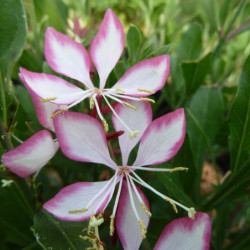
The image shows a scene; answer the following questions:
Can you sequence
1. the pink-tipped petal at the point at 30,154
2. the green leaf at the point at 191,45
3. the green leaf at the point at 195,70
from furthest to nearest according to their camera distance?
the green leaf at the point at 191,45 → the green leaf at the point at 195,70 → the pink-tipped petal at the point at 30,154

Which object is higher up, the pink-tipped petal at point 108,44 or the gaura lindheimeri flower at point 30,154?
the pink-tipped petal at point 108,44

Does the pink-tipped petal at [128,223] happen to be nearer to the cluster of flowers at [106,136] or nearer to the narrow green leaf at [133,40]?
the cluster of flowers at [106,136]

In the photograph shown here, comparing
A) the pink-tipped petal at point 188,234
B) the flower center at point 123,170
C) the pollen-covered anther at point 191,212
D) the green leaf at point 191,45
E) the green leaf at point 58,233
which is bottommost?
the green leaf at point 58,233

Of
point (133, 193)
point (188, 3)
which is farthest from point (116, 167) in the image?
point (188, 3)

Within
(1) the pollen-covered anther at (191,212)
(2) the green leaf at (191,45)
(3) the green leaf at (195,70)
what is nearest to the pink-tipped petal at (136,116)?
(1) the pollen-covered anther at (191,212)

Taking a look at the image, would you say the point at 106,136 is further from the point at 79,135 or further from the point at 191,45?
the point at 191,45

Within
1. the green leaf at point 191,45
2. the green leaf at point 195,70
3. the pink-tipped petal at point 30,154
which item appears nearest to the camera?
the pink-tipped petal at point 30,154

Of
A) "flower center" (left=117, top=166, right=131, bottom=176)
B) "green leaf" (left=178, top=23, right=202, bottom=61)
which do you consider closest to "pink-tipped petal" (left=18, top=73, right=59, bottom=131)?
"flower center" (left=117, top=166, right=131, bottom=176)

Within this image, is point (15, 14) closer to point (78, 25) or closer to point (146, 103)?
point (146, 103)
